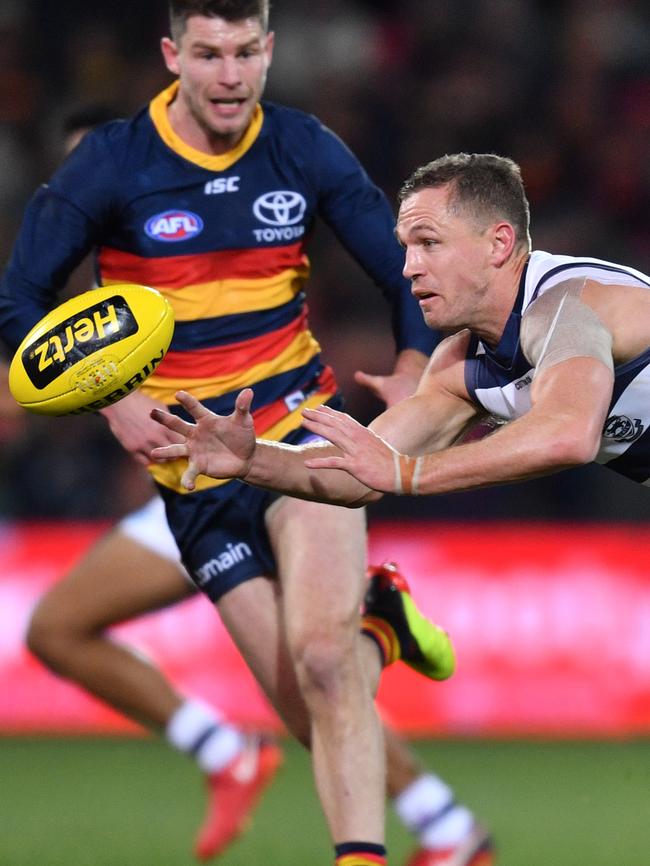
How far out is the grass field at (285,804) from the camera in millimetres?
5828

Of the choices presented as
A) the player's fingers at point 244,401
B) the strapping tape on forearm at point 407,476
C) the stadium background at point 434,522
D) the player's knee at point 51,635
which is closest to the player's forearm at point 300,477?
the player's fingers at point 244,401

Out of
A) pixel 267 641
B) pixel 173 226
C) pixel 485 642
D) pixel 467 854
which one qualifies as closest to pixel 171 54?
pixel 173 226

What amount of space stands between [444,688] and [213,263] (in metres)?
4.63

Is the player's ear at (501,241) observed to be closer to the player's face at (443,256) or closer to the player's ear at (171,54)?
the player's face at (443,256)

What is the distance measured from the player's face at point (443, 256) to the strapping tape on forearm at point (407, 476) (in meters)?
0.58

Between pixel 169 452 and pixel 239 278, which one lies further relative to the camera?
pixel 239 278

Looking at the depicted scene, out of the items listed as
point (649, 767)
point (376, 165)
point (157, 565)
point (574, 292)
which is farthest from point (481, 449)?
point (376, 165)

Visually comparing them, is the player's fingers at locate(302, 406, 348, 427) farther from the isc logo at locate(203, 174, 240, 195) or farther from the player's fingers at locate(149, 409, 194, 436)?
the isc logo at locate(203, 174, 240, 195)

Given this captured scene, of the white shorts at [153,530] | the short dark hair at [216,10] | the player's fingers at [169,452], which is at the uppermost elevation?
the short dark hair at [216,10]

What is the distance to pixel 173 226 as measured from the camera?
200 inches

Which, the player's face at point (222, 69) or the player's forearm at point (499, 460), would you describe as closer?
the player's forearm at point (499, 460)

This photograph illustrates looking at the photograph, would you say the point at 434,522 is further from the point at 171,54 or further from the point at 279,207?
the point at 171,54

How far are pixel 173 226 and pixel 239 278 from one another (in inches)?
10.9

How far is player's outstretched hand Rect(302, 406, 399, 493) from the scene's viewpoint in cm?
367
